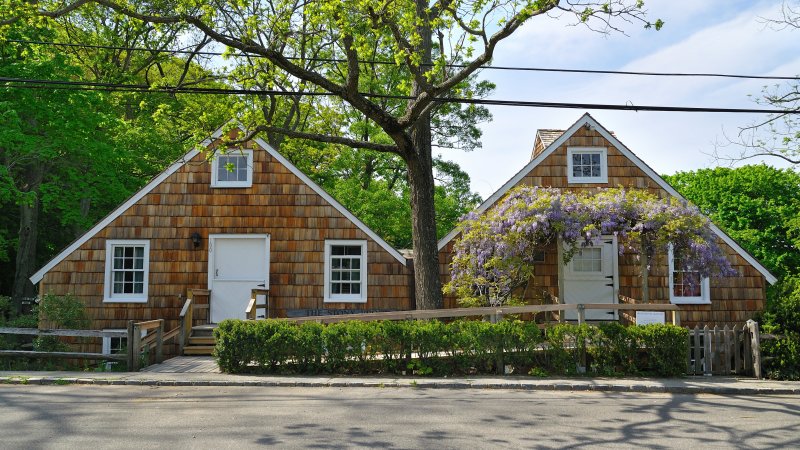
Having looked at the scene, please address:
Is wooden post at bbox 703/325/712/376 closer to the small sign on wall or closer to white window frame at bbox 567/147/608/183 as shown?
the small sign on wall

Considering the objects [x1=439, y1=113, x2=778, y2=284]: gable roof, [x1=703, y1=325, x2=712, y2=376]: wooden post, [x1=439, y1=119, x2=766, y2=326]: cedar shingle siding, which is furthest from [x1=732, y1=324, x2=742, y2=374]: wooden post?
[x1=439, y1=113, x2=778, y2=284]: gable roof

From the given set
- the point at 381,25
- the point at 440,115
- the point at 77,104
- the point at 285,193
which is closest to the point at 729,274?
the point at 381,25

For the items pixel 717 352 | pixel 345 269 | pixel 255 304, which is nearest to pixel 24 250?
pixel 255 304

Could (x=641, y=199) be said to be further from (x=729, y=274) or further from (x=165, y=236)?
(x=165, y=236)

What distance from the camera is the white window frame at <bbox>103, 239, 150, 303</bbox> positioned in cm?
1680

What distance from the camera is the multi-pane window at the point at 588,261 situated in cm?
1722

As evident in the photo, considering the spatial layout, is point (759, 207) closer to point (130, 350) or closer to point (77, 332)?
point (130, 350)

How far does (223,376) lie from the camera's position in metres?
11.8

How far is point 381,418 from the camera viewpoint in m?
8.44

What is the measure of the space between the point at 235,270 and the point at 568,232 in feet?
27.8

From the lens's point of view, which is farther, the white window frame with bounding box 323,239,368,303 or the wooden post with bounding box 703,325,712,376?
the white window frame with bounding box 323,239,368,303

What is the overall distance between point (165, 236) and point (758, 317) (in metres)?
13.9

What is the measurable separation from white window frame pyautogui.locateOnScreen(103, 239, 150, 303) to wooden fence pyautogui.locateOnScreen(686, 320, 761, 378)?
1285cm

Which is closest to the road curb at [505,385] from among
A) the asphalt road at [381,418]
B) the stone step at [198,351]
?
the asphalt road at [381,418]
